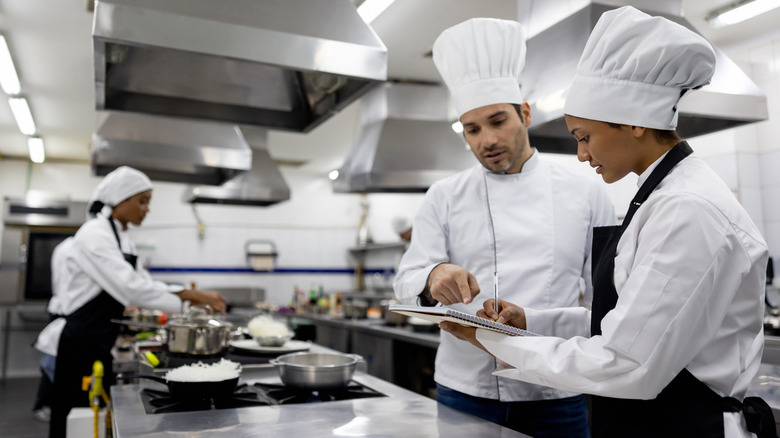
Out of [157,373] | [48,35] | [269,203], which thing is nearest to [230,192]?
[269,203]

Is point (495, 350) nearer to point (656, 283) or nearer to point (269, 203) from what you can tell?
point (656, 283)

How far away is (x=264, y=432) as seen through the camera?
135 cm

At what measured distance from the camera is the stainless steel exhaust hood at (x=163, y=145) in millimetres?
4105

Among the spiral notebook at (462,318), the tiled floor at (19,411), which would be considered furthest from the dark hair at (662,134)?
the tiled floor at (19,411)

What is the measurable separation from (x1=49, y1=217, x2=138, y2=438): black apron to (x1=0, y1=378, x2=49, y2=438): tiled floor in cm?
241

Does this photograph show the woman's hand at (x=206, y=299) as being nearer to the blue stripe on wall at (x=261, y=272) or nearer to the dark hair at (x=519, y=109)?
the dark hair at (x=519, y=109)

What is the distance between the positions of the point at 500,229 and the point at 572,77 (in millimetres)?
985

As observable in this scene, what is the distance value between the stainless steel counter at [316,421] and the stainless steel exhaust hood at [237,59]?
1.06 meters

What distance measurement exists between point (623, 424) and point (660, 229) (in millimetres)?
393

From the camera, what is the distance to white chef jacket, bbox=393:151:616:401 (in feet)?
5.73

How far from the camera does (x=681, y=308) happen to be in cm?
95

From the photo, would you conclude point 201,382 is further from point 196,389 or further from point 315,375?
point 315,375

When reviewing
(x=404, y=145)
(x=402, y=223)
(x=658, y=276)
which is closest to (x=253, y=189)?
(x=404, y=145)

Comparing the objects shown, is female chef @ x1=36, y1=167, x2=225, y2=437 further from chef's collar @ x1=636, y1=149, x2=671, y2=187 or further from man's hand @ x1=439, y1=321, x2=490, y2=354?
chef's collar @ x1=636, y1=149, x2=671, y2=187
